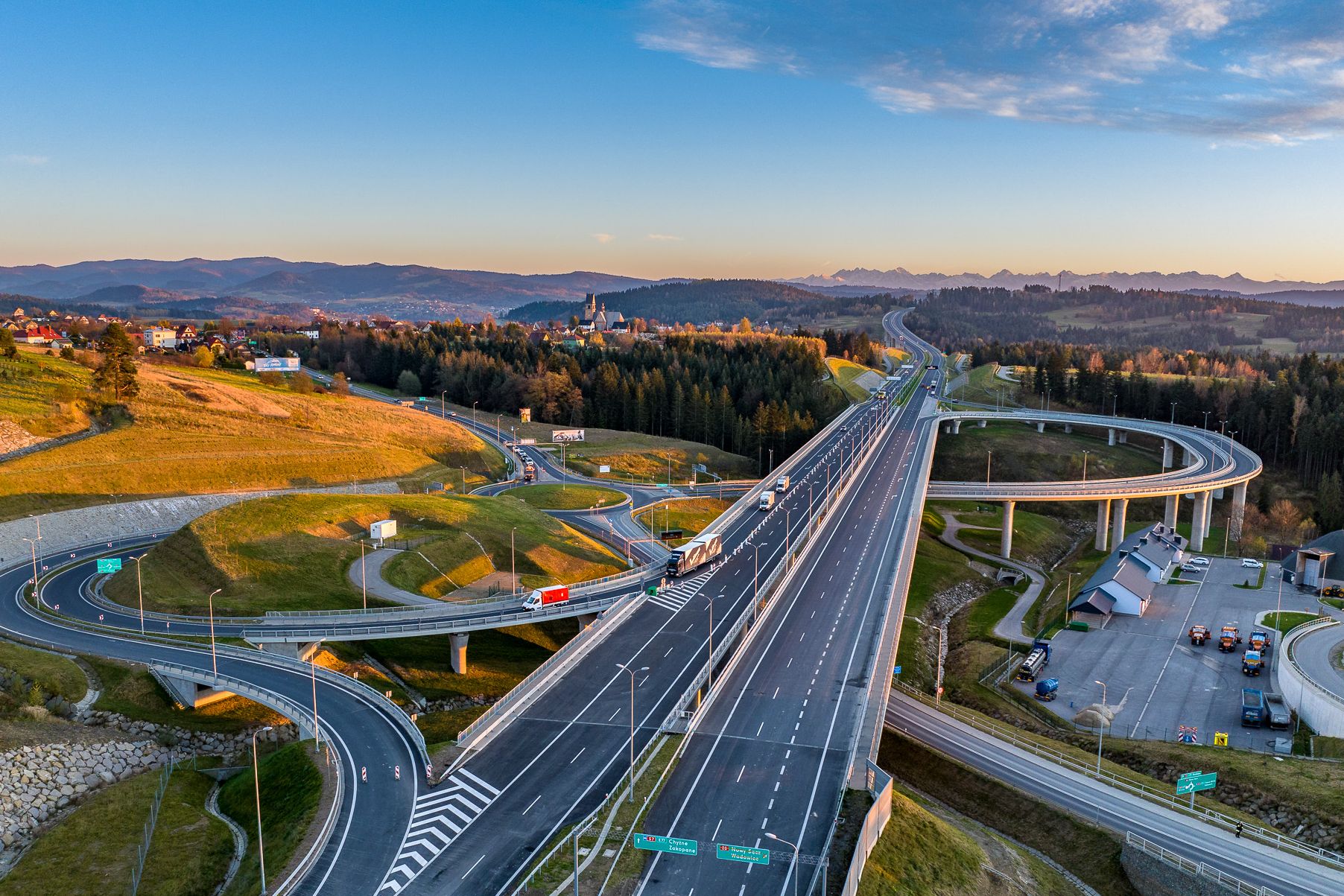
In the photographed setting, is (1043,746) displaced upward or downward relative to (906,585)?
downward

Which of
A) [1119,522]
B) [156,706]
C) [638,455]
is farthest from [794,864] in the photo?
[638,455]

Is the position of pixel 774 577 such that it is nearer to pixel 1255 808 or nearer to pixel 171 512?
pixel 1255 808

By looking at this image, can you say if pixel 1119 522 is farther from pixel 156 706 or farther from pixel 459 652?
pixel 156 706

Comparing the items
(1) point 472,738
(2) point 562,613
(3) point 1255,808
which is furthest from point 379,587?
(3) point 1255,808

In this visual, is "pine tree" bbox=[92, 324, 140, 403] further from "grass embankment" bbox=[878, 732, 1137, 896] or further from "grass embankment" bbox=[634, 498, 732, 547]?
"grass embankment" bbox=[878, 732, 1137, 896]

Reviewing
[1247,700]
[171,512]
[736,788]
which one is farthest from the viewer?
[171,512]

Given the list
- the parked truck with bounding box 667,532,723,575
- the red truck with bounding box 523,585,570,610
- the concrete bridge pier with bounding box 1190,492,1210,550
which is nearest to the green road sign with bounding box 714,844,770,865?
the red truck with bounding box 523,585,570,610
